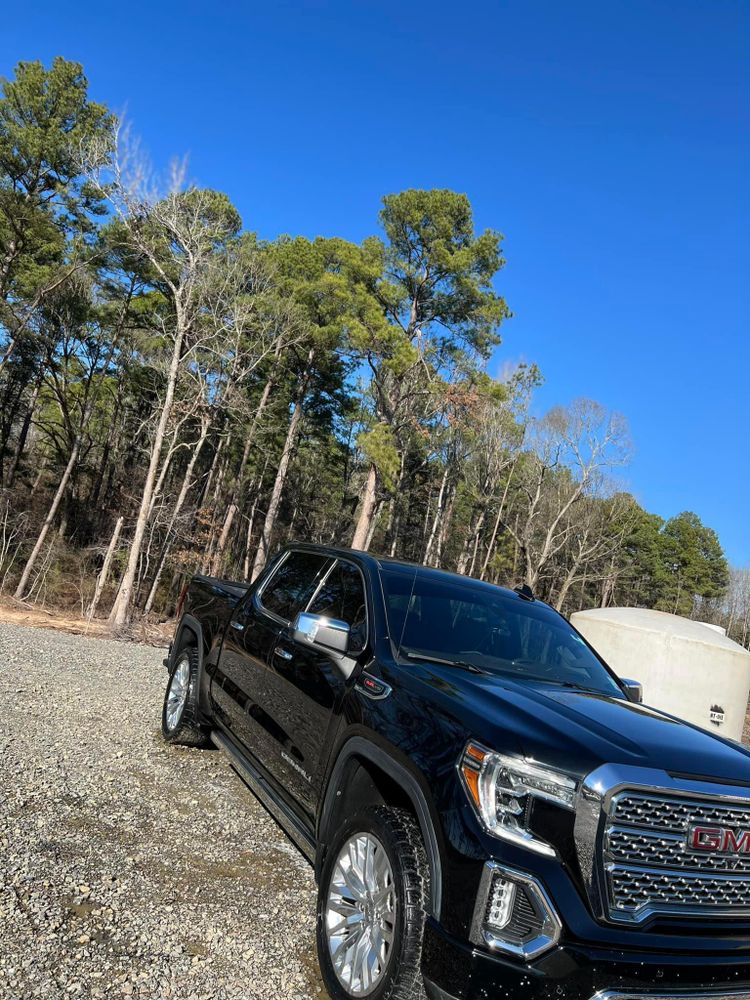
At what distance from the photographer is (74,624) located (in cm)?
1716

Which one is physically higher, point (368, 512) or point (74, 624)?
point (368, 512)

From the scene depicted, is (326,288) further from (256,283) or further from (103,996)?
(103,996)

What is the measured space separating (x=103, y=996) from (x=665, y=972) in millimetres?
2029

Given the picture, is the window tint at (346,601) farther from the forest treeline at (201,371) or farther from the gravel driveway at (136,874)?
the forest treeline at (201,371)

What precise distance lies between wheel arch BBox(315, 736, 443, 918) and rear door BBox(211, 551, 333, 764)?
74 cm

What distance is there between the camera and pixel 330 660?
3352 millimetres

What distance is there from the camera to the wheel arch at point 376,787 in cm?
226

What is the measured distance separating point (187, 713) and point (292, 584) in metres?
1.69

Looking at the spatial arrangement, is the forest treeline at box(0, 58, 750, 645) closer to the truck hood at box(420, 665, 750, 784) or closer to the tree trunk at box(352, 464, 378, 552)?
the tree trunk at box(352, 464, 378, 552)

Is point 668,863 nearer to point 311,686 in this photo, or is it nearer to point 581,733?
point 581,733

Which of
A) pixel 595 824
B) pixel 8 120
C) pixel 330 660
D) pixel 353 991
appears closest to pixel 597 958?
pixel 595 824

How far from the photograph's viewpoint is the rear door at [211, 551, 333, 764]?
13.3 ft

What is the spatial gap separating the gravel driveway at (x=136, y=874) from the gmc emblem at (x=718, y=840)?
170 centimetres

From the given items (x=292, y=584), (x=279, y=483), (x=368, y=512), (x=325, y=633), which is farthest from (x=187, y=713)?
(x=279, y=483)
